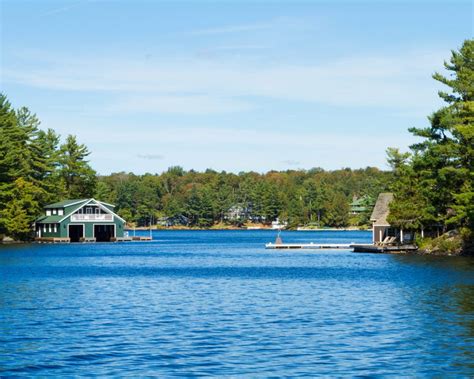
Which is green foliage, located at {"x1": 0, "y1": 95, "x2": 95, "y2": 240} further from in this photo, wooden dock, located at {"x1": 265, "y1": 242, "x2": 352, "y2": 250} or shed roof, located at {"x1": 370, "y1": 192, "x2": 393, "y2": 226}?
shed roof, located at {"x1": 370, "y1": 192, "x2": 393, "y2": 226}

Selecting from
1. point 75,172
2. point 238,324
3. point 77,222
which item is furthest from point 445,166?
point 75,172

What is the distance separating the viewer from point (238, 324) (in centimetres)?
3325

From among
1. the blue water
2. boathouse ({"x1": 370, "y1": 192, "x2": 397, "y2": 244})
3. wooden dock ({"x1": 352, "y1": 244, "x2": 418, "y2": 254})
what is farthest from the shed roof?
the blue water

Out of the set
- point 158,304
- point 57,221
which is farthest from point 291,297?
point 57,221

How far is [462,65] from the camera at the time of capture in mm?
83750

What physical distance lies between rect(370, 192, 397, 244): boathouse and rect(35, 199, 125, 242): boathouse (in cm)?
4870

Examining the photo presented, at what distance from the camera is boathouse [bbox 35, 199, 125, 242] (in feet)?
416

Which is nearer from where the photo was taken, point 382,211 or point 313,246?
point 382,211

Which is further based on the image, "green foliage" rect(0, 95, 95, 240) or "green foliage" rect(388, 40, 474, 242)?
"green foliage" rect(0, 95, 95, 240)

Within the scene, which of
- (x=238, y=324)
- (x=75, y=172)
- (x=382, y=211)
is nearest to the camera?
(x=238, y=324)

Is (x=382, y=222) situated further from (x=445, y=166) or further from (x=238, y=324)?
(x=238, y=324)

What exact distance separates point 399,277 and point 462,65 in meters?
34.5

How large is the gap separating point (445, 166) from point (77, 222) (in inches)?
2650

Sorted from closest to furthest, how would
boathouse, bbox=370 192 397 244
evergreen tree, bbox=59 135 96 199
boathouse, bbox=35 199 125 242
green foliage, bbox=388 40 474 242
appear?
green foliage, bbox=388 40 474 242 → boathouse, bbox=370 192 397 244 → boathouse, bbox=35 199 125 242 → evergreen tree, bbox=59 135 96 199
